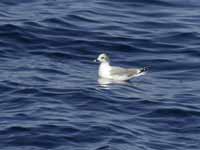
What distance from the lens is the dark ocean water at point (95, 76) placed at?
19906 millimetres

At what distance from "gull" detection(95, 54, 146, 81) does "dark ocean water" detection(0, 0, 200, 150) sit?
265 millimetres

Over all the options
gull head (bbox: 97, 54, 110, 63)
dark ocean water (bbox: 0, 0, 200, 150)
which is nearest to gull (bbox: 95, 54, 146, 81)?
gull head (bbox: 97, 54, 110, 63)

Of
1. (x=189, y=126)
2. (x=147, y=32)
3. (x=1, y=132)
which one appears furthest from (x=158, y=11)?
(x=1, y=132)

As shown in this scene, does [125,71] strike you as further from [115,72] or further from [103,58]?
[103,58]

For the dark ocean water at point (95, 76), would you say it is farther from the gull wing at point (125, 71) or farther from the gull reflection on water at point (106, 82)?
the gull wing at point (125, 71)

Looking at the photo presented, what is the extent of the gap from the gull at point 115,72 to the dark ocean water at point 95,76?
0.26 meters

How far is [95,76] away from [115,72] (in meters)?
0.59

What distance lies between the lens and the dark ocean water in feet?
65.3

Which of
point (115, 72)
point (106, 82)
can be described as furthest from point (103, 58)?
point (106, 82)

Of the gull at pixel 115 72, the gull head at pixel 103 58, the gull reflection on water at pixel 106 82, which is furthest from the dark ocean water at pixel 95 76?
the gull head at pixel 103 58

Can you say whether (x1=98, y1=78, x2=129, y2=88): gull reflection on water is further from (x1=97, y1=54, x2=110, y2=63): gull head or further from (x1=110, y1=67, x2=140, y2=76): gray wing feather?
(x1=97, y1=54, x2=110, y2=63): gull head

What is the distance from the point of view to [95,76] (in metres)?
25.9

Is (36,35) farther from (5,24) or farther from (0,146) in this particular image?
(0,146)

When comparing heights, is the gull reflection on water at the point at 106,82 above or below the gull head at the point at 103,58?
below
